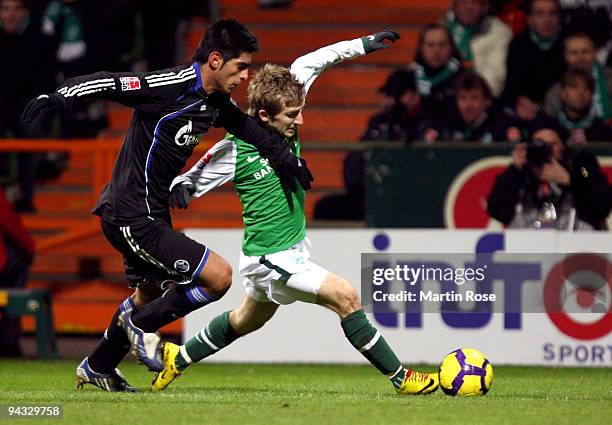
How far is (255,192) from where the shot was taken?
7.51 m

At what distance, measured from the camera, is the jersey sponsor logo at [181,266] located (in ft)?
23.9

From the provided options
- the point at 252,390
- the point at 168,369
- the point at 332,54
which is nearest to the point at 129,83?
the point at 332,54

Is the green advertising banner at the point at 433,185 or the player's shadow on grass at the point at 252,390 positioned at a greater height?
the green advertising banner at the point at 433,185

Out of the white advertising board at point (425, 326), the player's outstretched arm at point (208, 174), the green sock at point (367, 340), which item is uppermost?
the player's outstretched arm at point (208, 174)

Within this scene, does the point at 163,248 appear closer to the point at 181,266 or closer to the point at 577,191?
the point at 181,266

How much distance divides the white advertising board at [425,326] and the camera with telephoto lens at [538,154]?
0.54m

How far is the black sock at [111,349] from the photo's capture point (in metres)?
7.63

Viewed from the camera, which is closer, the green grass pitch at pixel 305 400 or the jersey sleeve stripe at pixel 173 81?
the green grass pitch at pixel 305 400

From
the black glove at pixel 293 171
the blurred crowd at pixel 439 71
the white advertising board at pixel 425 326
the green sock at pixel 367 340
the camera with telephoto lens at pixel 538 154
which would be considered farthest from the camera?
the blurred crowd at pixel 439 71

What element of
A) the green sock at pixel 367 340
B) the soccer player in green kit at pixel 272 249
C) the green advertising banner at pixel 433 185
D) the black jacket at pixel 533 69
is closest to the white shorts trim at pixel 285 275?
the soccer player in green kit at pixel 272 249

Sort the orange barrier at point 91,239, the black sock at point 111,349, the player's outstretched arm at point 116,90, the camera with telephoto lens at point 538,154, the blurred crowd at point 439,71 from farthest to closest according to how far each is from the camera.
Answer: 1. the orange barrier at point 91,239
2. the blurred crowd at point 439,71
3. the camera with telephoto lens at point 538,154
4. the black sock at point 111,349
5. the player's outstretched arm at point 116,90

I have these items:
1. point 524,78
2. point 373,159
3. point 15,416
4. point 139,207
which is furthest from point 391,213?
point 15,416

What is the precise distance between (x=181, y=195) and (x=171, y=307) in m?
0.62

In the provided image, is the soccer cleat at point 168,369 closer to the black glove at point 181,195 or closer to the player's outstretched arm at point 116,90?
the black glove at point 181,195
